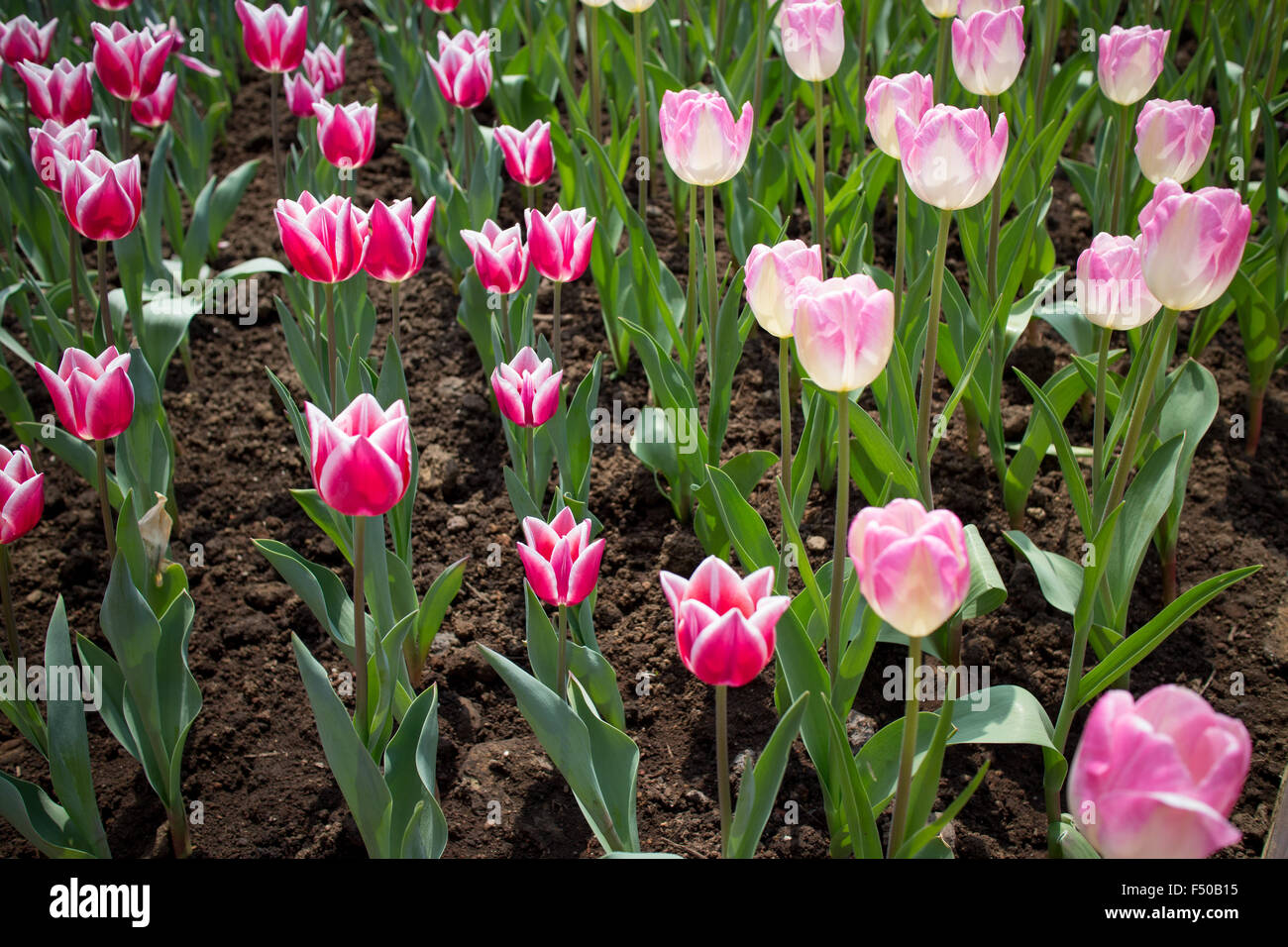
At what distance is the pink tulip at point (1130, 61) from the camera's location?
2129mm

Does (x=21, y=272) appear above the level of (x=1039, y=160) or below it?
below

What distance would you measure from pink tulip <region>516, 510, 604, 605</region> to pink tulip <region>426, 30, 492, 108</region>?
59.2 inches

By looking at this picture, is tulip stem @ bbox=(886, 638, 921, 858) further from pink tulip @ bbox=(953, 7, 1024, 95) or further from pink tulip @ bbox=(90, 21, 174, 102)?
pink tulip @ bbox=(90, 21, 174, 102)

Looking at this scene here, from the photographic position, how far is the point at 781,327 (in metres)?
1.64

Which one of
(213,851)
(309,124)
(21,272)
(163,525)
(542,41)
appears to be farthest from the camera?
(542,41)

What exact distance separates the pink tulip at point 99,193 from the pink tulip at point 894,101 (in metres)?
1.33

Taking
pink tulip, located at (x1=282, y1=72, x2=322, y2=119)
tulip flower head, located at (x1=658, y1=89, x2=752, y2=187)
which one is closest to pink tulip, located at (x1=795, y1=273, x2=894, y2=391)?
tulip flower head, located at (x1=658, y1=89, x2=752, y2=187)

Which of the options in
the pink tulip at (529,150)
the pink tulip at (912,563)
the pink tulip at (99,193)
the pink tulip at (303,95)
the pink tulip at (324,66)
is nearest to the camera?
the pink tulip at (912,563)

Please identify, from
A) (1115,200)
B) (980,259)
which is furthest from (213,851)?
(1115,200)

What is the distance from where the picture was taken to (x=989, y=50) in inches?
82.7

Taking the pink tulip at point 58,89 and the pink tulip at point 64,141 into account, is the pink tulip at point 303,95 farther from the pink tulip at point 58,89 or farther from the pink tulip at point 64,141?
the pink tulip at point 64,141

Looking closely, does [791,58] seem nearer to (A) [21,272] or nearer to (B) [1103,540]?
(B) [1103,540]

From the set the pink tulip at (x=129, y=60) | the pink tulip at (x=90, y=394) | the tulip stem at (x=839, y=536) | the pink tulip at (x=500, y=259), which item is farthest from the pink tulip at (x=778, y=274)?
the pink tulip at (x=129, y=60)

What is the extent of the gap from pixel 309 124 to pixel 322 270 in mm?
1552
